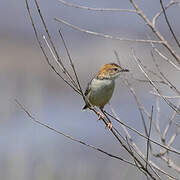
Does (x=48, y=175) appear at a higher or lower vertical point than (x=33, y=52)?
lower

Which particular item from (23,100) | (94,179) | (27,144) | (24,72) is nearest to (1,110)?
(23,100)

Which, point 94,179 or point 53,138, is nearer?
point 94,179

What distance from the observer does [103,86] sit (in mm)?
6910

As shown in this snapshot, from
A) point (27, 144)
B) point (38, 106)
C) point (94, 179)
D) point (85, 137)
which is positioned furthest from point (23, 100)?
point (94, 179)

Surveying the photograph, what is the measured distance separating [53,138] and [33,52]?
35.4 feet

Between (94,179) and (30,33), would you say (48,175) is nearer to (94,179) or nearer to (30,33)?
(94,179)

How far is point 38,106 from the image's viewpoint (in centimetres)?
2091

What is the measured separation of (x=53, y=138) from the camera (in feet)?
61.2

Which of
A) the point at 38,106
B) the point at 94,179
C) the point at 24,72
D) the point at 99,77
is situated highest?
the point at 24,72

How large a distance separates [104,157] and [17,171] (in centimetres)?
189

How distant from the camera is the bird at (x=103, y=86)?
685 cm

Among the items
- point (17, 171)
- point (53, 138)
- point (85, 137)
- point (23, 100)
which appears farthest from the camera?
point (23, 100)

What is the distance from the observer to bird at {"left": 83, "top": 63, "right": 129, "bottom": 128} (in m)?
6.85

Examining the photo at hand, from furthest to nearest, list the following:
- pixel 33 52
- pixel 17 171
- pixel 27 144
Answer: pixel 33 52 → pixel 27 144 → pixel 17 171
